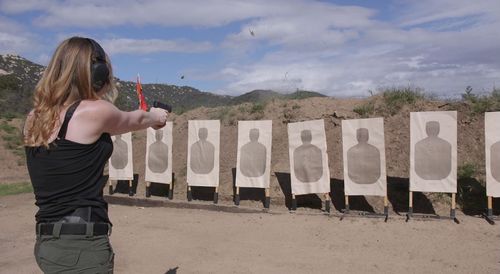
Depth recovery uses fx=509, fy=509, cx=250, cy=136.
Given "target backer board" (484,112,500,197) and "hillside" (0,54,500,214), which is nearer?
"target backer board" (484,112,500,197)

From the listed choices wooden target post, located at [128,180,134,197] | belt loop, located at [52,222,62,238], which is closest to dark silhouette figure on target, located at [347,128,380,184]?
wooden target post, located at [128,180,134,197]

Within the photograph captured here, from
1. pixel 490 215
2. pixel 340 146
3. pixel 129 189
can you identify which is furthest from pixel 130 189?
pixel 490 215

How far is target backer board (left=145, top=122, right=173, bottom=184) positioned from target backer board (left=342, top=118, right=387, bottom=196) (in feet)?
9.53

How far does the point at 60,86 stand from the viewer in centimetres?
169

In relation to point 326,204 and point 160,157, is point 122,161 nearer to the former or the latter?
point 160,157

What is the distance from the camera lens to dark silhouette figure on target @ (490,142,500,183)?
5.91 meters

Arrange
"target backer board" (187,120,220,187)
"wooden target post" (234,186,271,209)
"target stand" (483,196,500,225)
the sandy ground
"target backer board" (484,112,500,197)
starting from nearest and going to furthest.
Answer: the sandy ground → "target stand" (483,196,500,225) → "target backer board" (484,112,500,197) → "wooden target post" (234,186,271,209) → "target backer board" (187,120,220,187)

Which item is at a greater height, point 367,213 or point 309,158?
point 309,158

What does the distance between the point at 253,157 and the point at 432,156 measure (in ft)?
7.96

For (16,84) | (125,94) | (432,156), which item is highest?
(16,84)

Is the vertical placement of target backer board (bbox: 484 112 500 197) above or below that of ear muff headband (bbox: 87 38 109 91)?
below

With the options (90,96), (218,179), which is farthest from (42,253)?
(218,179)

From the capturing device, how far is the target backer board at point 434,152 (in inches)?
238

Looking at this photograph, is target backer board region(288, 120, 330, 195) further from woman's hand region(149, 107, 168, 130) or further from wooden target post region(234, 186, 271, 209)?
woman's hand region(149, 107, 168, 130)
